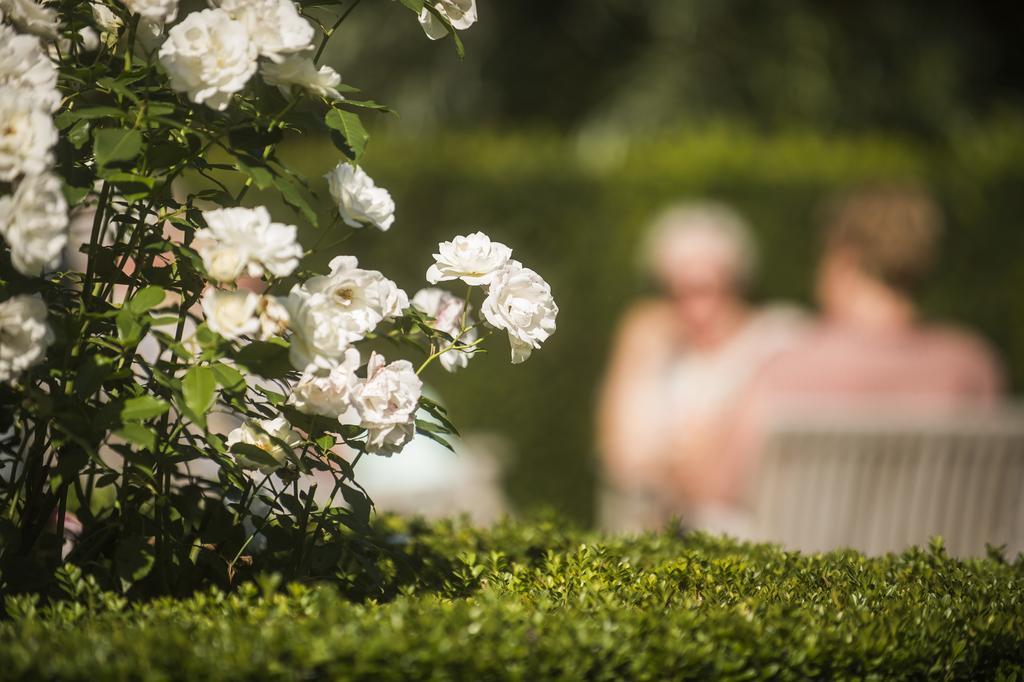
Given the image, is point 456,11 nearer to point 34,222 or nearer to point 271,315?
point 271,315

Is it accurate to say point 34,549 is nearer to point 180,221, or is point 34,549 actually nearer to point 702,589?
point 180,221

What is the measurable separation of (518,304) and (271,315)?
41cm

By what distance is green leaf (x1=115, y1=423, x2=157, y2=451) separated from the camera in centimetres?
168

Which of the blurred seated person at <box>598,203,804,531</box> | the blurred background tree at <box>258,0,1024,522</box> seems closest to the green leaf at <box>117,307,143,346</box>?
the blurred seated person at <box>598,203,804,531</box>

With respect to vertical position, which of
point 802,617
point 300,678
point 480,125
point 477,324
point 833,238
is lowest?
point 300,678

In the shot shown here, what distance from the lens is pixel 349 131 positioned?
1888 mm

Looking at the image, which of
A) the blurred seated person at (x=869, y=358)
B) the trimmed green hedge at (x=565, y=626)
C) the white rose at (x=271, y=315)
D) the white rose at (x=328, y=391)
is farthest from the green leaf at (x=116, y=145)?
the blurred seated person at (x=869, y=358)

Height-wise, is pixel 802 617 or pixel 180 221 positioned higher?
Result: pixel 180 221

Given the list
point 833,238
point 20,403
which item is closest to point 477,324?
point 20,403

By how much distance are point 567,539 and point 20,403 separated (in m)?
1.23

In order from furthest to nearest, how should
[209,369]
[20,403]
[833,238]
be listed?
[833,238] < [20,403] < [209,369]

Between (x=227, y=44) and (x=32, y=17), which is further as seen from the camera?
(x=32, y=17)

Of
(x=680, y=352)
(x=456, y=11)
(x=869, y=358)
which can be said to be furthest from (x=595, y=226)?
(x=456, y=11)

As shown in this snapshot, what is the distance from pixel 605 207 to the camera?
7.59 metres
